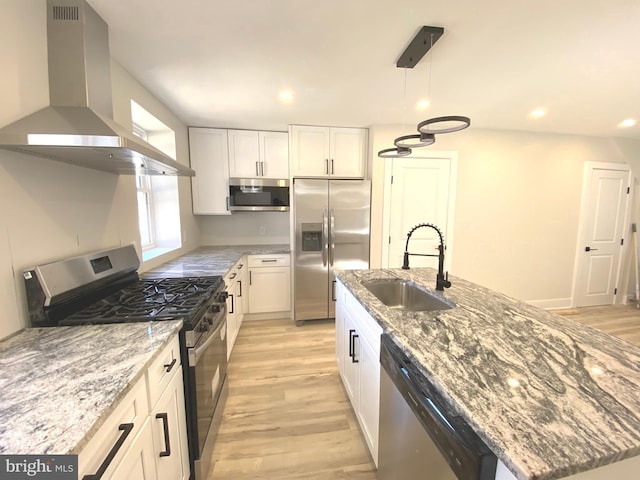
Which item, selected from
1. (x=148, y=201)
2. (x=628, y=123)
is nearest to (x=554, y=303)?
(x=628, y=123)

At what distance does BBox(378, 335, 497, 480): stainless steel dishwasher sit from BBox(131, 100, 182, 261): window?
8.24ft

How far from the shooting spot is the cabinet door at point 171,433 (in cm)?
105

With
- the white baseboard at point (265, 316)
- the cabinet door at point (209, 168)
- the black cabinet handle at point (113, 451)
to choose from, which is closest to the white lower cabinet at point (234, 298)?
the white baseboard at point (265, 316)

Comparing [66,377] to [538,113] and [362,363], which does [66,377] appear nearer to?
[362,363]

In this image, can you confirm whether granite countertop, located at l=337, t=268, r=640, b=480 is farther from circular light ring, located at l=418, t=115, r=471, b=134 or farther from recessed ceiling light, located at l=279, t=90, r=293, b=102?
recessed ceiling light, located at l=279, t=90, r=293, b=102

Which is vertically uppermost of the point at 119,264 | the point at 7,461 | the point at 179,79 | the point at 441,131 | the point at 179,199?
the point at 179,79

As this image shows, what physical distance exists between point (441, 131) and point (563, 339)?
110cm

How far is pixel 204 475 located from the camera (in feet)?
4.72

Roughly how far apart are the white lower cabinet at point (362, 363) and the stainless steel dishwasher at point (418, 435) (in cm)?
9

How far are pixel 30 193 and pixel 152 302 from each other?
736 mm

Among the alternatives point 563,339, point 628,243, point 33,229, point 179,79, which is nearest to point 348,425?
point 563,339

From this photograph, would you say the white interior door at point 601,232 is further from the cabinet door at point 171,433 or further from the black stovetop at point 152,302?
the cabinet door at point 171,433

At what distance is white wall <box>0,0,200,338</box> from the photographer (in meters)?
1.09

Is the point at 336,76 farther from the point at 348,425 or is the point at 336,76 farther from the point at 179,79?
the point at 348,425
